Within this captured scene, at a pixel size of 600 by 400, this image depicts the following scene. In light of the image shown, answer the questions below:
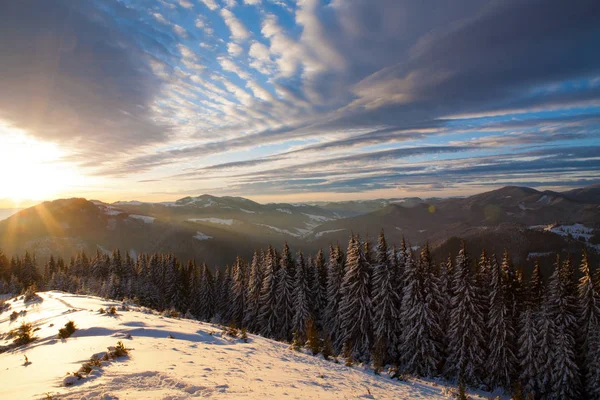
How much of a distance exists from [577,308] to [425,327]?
15.5m

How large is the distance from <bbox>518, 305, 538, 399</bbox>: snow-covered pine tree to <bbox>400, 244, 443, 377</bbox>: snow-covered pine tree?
7868 mm

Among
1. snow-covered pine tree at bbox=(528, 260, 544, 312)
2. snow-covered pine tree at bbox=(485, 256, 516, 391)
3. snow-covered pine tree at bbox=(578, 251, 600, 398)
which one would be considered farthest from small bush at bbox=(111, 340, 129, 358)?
snow-covered pine tree at bbox=(578, 251, 600, 398)

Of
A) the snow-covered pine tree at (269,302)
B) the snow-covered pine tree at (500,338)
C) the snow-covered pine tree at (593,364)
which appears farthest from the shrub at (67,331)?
the snow-covered pine tree at (593,364)

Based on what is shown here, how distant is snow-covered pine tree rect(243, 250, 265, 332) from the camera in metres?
49.3

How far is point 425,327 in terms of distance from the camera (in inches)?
1331

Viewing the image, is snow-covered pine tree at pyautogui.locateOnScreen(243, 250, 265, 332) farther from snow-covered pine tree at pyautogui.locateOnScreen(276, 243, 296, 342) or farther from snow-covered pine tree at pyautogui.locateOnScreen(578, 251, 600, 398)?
snow-covered pine tree at pyautogui.locateOnScreen(578, 251, 600, 398)

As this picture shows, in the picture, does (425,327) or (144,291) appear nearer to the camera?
(425,327)

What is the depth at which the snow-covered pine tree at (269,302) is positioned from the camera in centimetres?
4584

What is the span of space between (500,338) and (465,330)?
352cm

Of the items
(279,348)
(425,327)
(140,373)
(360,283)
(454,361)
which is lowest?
(454,361)

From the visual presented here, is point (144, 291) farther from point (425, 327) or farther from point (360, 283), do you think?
point (425, 327)

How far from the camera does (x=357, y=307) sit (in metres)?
38.2

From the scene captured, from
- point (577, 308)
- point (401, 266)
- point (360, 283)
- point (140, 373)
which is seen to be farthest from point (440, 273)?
point (140, 373)

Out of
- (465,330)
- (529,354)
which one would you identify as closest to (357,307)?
(465,330)
